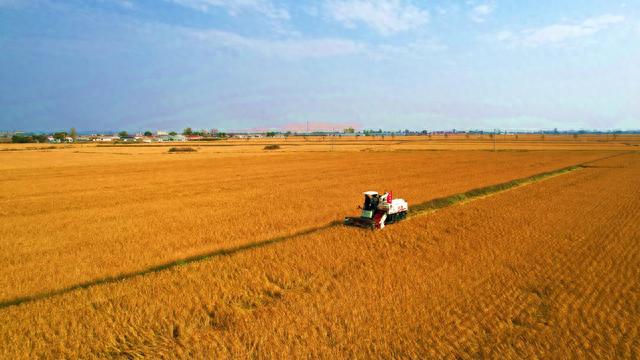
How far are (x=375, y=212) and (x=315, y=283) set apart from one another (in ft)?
17.5

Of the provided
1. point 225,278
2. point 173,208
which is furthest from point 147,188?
point 225,278

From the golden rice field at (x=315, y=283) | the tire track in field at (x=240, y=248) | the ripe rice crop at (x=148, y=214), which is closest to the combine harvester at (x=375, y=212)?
the golden rice field at (x=315, y=283)

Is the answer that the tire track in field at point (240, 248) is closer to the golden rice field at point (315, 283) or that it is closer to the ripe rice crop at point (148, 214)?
the golden rice field at point (315, 283)

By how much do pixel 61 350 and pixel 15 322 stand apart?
1453mm

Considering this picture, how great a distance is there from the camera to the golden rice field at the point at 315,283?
6055 mm

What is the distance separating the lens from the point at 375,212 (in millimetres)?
13125

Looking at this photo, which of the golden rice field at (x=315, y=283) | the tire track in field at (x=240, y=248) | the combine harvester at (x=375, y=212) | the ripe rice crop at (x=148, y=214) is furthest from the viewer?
the combine harvester at (x=375, y=212)

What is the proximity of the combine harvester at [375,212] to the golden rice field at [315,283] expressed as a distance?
1.51 feet

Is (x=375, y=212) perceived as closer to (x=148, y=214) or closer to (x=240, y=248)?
(x=240, y=248)

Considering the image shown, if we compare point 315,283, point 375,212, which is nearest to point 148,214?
point 375,212

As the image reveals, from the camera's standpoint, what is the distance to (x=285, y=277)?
8570mm

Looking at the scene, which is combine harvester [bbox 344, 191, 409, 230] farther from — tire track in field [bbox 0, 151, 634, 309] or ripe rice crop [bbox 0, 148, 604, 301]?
ripe rice crop [bbox 0, 148, 604, 301]

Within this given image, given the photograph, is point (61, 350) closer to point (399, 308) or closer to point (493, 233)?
point (399, 308)

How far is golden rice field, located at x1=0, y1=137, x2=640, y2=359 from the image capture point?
605 centimetres
